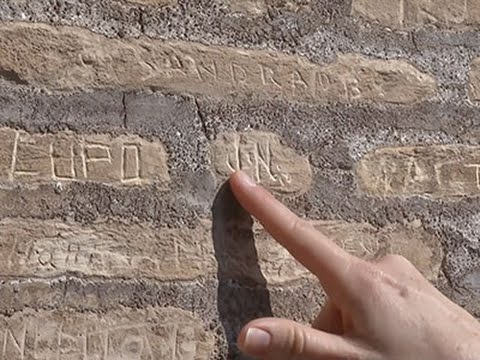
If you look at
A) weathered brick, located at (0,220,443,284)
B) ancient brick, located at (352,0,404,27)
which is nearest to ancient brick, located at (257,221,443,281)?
weathered brick, located at (0,220,443,284)

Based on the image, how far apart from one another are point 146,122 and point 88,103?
0.35 ft

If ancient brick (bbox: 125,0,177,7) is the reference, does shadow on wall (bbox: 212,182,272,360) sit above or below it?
below

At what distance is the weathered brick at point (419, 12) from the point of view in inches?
85.2

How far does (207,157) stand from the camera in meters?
1.98

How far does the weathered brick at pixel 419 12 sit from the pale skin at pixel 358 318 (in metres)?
0.47

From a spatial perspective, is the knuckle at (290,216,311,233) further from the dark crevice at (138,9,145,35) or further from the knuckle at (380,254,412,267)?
the dark crevice at (138,9,145,35)

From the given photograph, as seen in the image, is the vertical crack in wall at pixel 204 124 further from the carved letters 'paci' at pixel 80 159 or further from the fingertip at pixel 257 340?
the fingertip at pixel 257 340

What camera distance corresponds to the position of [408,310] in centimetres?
182

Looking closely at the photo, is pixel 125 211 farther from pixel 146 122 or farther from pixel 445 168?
pixel 445 168

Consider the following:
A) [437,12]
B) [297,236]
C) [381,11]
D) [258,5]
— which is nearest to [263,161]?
[297,236]

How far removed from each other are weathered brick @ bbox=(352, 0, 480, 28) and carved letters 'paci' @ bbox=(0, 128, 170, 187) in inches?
20.6

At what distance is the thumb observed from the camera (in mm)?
1772

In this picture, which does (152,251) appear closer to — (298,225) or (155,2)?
(298,225)

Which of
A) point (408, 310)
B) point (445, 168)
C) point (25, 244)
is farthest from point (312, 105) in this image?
point (25, 244)
